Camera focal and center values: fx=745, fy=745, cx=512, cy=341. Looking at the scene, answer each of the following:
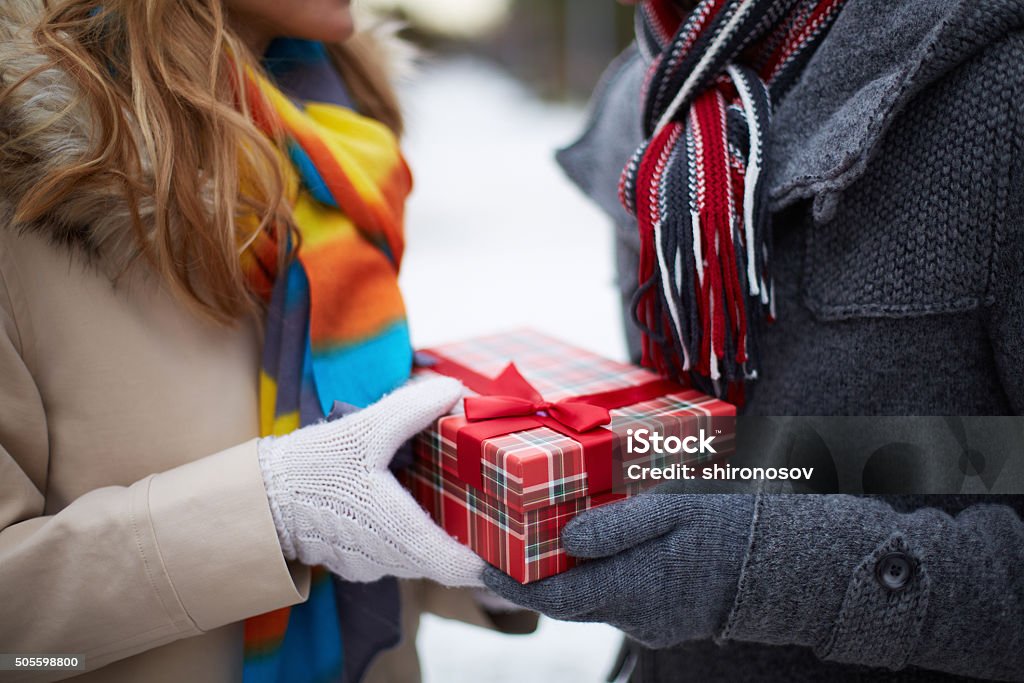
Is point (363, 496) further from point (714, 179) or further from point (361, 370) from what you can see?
point (714, 179)

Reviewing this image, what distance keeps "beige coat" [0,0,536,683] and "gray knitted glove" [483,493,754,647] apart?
0.92 feet

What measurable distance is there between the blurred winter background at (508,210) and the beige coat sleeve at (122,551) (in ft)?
3.83

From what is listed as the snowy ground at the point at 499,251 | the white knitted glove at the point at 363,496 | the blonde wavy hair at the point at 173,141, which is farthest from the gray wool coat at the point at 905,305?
the snowy ground at the point at 499,251

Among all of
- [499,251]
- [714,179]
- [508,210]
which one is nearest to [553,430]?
[714,179]

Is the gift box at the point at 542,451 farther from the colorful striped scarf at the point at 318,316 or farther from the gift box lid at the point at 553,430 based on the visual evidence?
the colorful striped scarf at the point at 318,316

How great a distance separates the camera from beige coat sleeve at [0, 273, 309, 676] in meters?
0.66

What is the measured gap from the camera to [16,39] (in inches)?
27.3

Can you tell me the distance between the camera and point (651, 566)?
641 millimetres

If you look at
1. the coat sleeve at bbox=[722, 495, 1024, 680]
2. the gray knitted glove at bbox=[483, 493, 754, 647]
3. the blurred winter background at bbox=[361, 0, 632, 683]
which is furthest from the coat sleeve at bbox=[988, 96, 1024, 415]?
the blurred winter background at bbox=[361, 0, 632, 683]

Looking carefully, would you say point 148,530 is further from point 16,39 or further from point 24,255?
point 16,39

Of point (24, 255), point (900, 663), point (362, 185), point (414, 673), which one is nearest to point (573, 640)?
point (414, 673)

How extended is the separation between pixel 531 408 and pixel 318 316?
0.83ft

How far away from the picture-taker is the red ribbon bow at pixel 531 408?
0.67 m

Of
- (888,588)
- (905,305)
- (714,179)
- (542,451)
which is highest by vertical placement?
(714,179)
